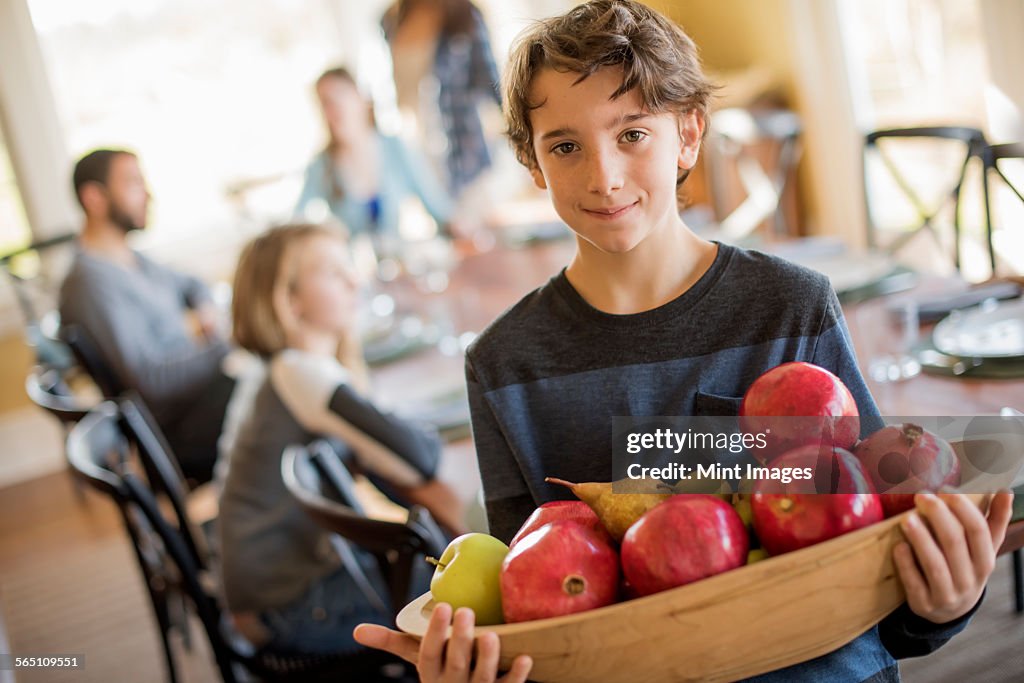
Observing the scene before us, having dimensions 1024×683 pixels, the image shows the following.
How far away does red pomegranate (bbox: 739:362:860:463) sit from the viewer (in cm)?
75

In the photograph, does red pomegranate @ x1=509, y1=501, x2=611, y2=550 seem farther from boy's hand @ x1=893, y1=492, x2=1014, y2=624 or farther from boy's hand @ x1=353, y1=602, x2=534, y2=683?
boy's hand @ x1=893, y1=492, x2=1014, y2=624

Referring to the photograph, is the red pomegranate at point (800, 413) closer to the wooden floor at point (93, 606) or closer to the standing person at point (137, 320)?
the wooden floor at point (93, 606)

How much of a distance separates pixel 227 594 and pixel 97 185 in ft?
5.71

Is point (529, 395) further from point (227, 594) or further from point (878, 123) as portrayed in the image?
point (878, 123)

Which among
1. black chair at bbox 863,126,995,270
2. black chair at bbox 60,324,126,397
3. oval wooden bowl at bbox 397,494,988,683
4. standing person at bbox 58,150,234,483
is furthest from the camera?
standing person at bbox 58,150,234,483

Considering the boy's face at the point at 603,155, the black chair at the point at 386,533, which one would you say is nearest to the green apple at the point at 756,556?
the boy's face at the point at 603,155

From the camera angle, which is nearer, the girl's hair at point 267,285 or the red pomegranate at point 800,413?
the red pomegranate at point 800,413

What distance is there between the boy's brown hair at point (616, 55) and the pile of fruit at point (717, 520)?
298 mm

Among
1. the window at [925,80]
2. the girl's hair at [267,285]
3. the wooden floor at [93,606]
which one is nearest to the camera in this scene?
the wooden floor at [93,606]

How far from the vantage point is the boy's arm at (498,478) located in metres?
1.03

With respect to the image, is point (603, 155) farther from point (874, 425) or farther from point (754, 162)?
point (754, 162)

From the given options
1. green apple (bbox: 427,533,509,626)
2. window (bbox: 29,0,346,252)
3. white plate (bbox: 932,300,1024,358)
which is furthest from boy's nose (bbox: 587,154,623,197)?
window (bbox: 29,0,346,252)

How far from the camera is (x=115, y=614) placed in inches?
125

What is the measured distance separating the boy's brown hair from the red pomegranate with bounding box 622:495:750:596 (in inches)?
15.3
